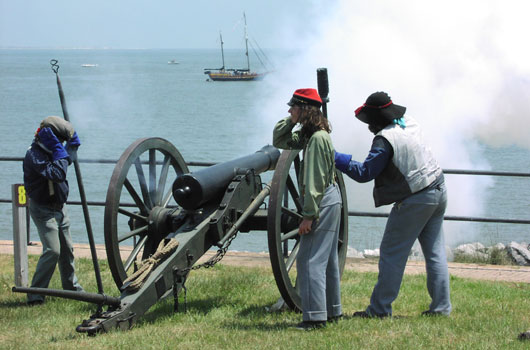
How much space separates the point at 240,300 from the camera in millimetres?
7074

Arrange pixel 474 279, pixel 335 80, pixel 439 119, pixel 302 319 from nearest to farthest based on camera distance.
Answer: pixel 302 319
pixel 474 279
pixel 439 119
pixel 335 80

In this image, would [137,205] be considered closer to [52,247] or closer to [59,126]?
[52,247]

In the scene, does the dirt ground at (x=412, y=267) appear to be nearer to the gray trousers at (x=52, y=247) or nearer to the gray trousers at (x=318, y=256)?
the gray trousers at (x=52, y=247)

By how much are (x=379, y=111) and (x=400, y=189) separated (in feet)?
1.86

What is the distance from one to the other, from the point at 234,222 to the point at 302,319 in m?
1.08

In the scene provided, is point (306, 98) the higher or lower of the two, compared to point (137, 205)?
higher

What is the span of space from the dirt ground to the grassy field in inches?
17.6

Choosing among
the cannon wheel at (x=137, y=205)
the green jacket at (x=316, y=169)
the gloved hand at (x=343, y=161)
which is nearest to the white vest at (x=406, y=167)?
the gloved hand at (x=343, y=161)


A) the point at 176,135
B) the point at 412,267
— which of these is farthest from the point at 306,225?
the point at 176,135

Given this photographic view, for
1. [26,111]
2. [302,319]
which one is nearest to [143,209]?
[302,319]

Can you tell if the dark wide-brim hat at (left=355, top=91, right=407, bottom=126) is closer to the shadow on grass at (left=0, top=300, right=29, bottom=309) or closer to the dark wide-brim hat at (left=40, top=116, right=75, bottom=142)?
the dark wide-brim hat at (left=40, top=116, right=75, bottom=142)

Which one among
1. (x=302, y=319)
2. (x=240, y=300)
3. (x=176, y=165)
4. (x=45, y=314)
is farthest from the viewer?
(x=176, y=165)

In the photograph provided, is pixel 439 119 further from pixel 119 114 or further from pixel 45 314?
pixel 119 114

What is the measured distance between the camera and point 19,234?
7.52 metres
